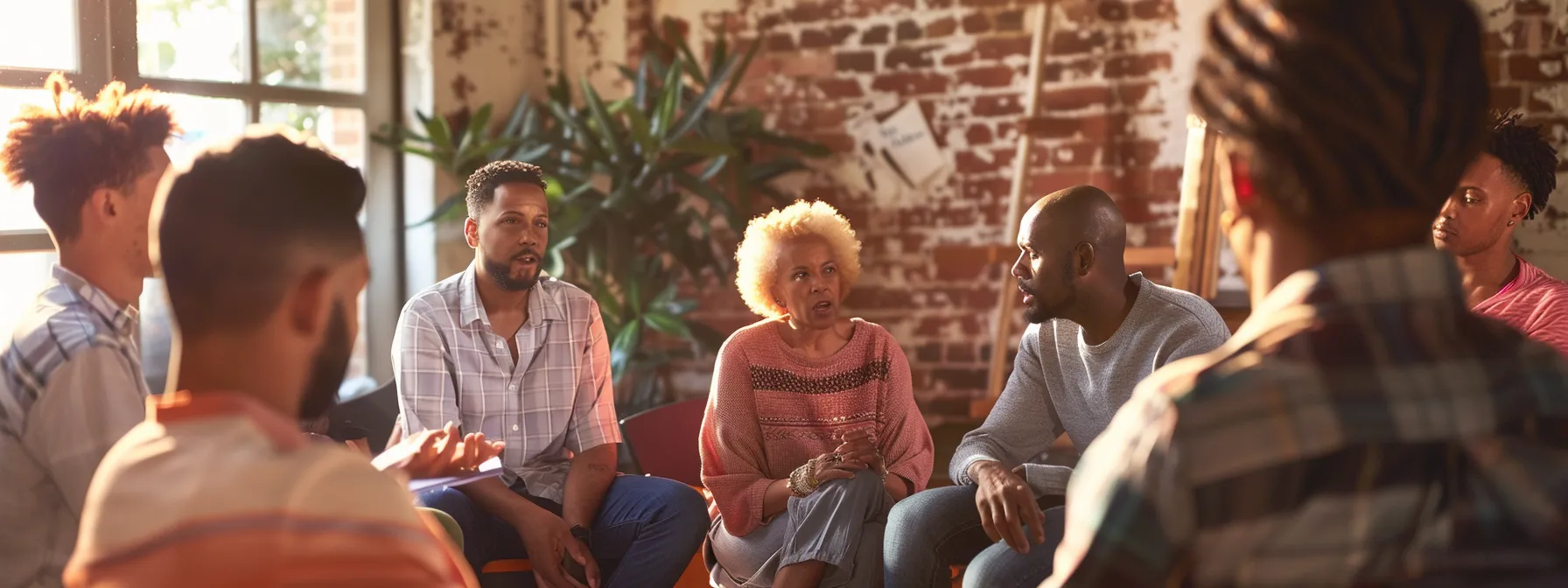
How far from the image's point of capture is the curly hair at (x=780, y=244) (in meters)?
2.90

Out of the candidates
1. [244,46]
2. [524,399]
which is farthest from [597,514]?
[244,46]

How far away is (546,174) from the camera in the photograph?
3992 millimetres

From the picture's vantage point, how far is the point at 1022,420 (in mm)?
2496

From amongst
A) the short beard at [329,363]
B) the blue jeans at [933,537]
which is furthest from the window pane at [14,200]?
the short beard at [329,363]

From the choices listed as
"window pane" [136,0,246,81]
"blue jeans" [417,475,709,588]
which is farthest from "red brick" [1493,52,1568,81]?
"window pane" [136,0,246,81]

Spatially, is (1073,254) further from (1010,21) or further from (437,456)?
(1010,21)

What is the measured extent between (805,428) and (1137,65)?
6.08 ft

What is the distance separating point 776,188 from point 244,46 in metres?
1.72

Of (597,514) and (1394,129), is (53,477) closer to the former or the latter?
(597,514)

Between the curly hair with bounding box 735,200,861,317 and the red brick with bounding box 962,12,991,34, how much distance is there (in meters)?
1.39

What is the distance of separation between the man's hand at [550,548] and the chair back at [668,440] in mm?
377

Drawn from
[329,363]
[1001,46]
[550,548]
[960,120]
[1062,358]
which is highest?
[1001,46]

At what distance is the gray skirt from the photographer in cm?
250

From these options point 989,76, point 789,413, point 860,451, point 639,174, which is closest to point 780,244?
point 789,413
